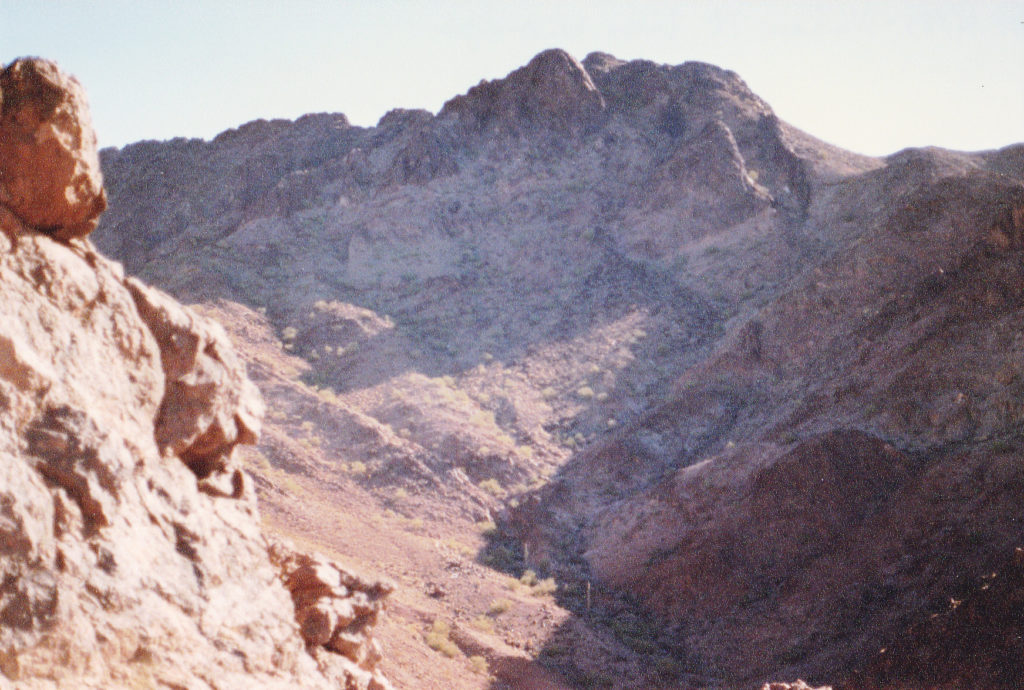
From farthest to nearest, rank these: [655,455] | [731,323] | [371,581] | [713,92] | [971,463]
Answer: [713,92] < [731,323] < [655,455] < [971,463] < [371,581]

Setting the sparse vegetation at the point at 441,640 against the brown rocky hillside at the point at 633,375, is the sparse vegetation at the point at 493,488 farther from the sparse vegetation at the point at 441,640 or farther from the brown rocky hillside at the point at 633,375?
the sparse vegetation at the point at 441,640

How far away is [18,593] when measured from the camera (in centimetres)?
535

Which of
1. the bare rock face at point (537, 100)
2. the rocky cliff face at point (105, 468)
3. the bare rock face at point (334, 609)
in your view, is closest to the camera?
the rocky cliff face at point (105, 468)

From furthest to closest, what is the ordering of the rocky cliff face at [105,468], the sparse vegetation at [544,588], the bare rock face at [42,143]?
1. the sparse vegetation at [544,588]
2. the bare rock face at [42,143]
3. the rocky cliff face at [105,468]

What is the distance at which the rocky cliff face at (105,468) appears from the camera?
18.4 ft

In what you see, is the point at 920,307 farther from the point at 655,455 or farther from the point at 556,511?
the point at 556,511

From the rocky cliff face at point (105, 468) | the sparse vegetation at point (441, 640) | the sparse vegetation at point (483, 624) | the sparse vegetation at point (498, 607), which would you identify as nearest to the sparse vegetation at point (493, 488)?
the sparse vegetation at point (498, 607)

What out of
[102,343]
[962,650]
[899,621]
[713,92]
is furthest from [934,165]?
[102,343]

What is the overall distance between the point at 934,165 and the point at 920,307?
1840 centimetres

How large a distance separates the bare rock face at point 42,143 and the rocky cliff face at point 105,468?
0.01 metres

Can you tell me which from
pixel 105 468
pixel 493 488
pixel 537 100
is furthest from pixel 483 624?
pixel 537 100

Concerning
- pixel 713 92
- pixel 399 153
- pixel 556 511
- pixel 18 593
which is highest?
pixel 713 92

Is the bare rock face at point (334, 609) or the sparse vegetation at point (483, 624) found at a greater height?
the bare rock face at point (334, 609)

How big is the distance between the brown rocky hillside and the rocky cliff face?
23.5 feet
